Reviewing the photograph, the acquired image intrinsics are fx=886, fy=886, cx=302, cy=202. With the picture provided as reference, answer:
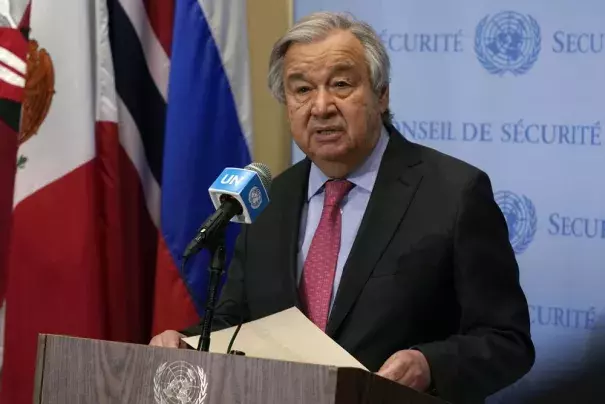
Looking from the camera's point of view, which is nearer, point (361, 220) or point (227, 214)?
point (227, 214)

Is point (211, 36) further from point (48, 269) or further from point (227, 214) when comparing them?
point (227, 214)

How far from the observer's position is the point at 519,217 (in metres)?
2.67

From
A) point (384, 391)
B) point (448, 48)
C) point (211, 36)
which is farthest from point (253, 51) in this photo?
point (384, 391)

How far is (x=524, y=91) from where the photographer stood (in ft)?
8.71

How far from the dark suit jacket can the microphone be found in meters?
0.53

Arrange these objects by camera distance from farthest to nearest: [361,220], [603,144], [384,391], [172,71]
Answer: [172,71]
[603,144]
[361,220]
[384,391]

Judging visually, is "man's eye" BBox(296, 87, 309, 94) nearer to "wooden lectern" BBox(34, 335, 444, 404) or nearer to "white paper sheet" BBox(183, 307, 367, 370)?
"white paper sheet" BBox(183, 307, 367, 370)

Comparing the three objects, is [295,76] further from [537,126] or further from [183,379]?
[183,379]

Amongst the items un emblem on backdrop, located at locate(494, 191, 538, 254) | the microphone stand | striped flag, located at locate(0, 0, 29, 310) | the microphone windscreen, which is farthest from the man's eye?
striped flag, located at locate(0, 0, 29, 310)

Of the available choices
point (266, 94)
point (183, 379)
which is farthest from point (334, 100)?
point (266, 94)

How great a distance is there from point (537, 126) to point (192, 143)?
104 centimetres

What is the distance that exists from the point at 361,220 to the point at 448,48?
3.11 ft

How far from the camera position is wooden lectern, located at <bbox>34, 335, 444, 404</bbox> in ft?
3.99

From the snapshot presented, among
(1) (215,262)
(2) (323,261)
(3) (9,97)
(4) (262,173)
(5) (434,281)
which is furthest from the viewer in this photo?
(3) (9,97)
